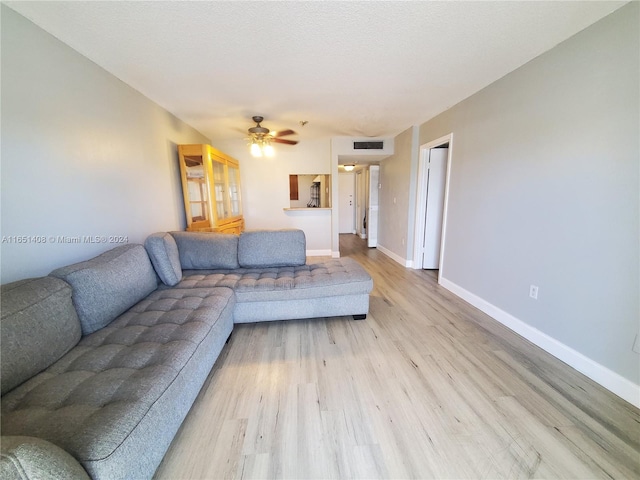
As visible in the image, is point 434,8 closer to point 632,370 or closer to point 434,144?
point 434,144

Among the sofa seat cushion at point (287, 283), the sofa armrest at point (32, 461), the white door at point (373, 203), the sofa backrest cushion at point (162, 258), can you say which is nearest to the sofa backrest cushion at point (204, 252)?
the sofa seat cushion at point (287, 283)

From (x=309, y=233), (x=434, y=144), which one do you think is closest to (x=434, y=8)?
(x=434, y=144)

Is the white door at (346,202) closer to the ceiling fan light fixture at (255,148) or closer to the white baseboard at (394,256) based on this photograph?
the white baseboard at (394,256)

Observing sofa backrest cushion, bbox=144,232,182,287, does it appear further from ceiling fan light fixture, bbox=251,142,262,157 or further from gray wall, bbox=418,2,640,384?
gray wall, bbox=418,2,640,384

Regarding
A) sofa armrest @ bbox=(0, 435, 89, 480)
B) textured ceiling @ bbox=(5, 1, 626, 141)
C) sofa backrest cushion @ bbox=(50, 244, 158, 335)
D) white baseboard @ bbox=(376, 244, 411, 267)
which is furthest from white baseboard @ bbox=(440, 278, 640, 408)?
sofa backrest cushion @ bbox=(50, 244, 158, 335)

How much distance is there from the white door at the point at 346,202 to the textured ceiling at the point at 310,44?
15.0 ft

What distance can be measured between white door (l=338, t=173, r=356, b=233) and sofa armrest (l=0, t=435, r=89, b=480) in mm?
7046

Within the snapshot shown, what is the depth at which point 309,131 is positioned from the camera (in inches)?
149

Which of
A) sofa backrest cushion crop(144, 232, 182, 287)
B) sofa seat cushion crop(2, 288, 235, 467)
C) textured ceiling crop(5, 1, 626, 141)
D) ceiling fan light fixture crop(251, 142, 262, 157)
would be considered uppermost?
textured ceiling crop(5, 1, 626, 141)

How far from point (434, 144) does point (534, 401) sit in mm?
2989

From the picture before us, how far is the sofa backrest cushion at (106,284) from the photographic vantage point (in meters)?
1.34

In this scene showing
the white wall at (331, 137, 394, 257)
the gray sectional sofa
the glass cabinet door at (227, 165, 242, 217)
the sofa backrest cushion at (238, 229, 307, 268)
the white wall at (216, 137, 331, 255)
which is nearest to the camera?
the gray sectional sofa

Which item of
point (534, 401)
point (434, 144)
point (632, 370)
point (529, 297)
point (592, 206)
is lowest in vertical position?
point (534, 401)

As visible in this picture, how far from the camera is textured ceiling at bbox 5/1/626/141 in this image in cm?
136
